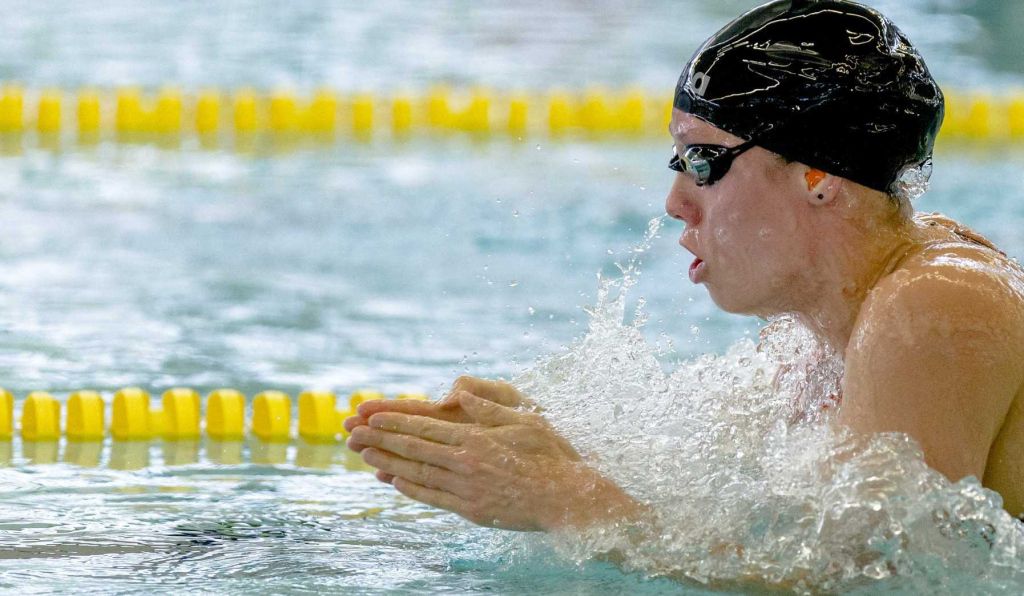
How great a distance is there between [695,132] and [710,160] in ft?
0.21

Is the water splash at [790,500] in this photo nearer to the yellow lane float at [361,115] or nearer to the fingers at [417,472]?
the fingers at [417,472]

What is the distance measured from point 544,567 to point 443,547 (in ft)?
1.04

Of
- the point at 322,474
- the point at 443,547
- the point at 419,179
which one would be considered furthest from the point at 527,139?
the point at 443,547

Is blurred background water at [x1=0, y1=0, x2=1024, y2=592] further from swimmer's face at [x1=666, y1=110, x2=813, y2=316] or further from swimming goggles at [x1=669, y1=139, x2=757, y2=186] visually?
swimming goggles at [x1=669, y1=139, x2=757, y2=186]

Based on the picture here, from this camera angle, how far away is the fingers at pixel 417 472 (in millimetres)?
1914

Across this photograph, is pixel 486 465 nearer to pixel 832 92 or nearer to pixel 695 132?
pixel 695 132

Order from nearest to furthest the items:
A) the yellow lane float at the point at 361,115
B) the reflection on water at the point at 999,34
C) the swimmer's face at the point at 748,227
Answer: the swimmer's face at the point at 748,227 < the yellow lane float at the point at 361,115 < the reflection on water at the point at 999,34

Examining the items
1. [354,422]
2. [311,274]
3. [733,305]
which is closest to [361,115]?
[311,274]

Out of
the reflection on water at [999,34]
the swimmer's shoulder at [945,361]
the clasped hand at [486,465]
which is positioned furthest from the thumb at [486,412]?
the reflection on water at [999,34]

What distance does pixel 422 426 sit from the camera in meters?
1.95

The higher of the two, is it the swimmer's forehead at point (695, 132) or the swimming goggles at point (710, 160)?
the swimmer's forehead at point (695, 132)

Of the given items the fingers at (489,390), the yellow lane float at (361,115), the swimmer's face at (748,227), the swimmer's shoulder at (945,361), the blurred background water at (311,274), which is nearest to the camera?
the swimmer's shoulder at (945,361)

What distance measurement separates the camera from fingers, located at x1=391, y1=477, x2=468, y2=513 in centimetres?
191

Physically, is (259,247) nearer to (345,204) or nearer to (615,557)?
(345,204)
